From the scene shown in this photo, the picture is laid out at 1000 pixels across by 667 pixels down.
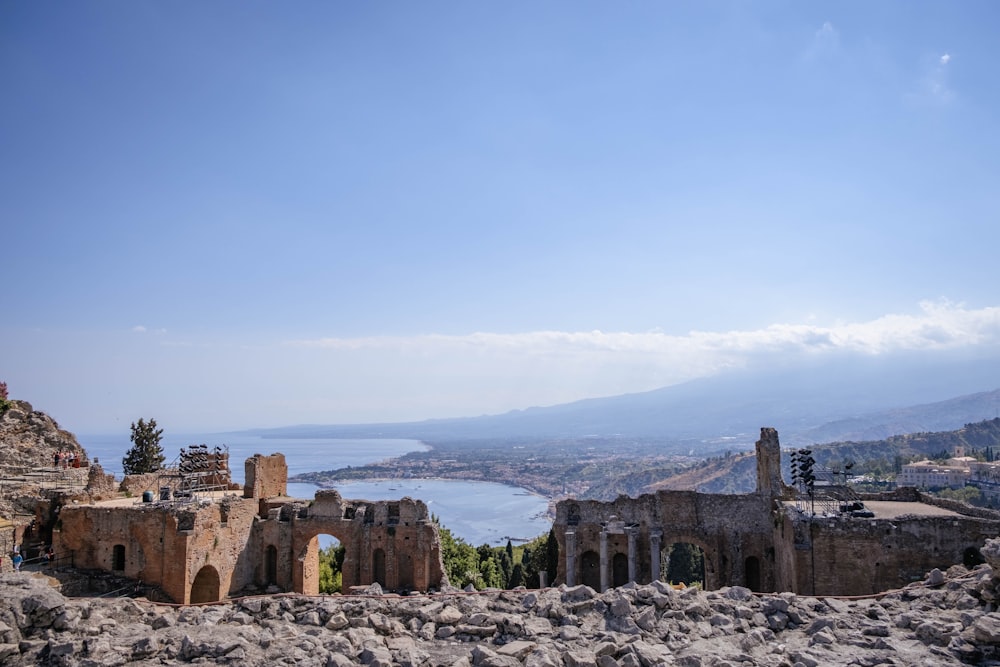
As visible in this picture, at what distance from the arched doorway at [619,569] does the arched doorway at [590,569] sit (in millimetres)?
599

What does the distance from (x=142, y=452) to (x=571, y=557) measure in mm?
27074

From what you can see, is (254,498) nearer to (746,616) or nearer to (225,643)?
(225,643)

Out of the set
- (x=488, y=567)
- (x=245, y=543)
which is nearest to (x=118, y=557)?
(x=245, y=543)

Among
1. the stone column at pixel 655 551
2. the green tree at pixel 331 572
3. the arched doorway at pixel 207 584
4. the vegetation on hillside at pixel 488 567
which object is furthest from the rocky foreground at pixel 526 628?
the vegetation on hillside at pixel 488 567

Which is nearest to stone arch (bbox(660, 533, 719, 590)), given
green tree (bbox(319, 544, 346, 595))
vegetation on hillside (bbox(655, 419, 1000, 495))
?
green tree (bbox(319, 544, 346, 595))

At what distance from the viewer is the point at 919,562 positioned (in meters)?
18.1

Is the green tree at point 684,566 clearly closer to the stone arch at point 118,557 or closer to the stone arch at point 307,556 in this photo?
the stone arch at point 307,556

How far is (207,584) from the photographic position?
23766 mm

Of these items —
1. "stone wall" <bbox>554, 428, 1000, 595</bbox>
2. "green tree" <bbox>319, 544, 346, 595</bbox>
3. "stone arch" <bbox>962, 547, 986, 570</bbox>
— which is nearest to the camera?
"stone arch" <bbox>962, 547, 986, 570</bbox>

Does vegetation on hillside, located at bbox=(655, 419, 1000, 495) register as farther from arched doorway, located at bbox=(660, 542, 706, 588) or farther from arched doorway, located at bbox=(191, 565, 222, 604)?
arched doorway, located at bbox=(191, 565, 222, 604)

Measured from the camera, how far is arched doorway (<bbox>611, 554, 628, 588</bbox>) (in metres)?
25.8

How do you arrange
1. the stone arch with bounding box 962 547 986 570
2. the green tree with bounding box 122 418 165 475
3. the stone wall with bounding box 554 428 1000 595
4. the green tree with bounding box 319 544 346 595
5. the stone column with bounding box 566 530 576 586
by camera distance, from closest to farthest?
1. the stone arch with bounding box 962 547 986 570
2. the stone wall with bounding box 554 428 1000 595
3. the stone column with bounding box 566 530 576 586
4. the green tree with bounding box 319 544 346 595
5. the green tree with bounding box 122 418 165 475

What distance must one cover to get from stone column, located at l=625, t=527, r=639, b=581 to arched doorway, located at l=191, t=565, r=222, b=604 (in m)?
14.3

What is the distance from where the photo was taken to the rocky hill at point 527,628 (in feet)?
36.0
